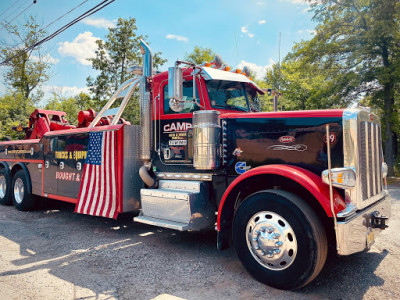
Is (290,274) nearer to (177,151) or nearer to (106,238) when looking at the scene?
(177,151)

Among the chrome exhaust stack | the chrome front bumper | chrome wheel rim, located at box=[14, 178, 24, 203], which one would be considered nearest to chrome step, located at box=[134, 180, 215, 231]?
the chrome exhaust stack

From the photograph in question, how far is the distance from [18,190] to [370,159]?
7.98 meters

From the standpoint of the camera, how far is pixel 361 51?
13.7m

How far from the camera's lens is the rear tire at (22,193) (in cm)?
771

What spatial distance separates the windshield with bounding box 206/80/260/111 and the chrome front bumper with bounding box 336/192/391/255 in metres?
2.31

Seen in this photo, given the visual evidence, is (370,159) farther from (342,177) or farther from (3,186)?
(3,186)

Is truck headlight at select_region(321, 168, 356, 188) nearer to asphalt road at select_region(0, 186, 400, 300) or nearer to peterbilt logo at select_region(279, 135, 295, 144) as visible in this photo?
peterbilt logo at select_region(279, 135, 295, 144)

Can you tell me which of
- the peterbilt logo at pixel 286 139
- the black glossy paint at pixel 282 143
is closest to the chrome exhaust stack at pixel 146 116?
the black glossy paint at pixel 282 143

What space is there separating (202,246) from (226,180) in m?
1.30

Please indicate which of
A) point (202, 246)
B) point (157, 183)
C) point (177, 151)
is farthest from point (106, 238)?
point (177, 151)

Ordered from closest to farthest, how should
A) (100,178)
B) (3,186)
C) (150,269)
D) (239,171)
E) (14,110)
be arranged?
(150,269) → (239,171) → (100,178) → (3,186) → (14,110)

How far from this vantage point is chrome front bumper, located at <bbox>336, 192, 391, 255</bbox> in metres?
3.08

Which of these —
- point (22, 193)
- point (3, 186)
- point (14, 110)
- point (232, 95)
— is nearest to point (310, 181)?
point (232, 95)

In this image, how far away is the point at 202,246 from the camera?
4.92 m
